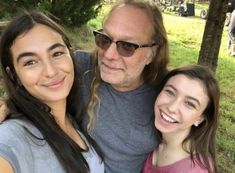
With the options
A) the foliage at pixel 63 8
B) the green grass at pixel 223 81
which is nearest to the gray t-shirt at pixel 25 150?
the green grass at pixel 223 81

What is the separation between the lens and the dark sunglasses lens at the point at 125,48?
267cm

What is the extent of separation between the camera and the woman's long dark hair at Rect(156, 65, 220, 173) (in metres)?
2.57

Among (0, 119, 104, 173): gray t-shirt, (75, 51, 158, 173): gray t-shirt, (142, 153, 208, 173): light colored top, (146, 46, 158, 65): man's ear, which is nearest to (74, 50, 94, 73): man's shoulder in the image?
(75, 51, 158, 173): gray t-shirt

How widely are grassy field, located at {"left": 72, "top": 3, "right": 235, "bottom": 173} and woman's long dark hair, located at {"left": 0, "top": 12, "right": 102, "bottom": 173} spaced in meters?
1.18

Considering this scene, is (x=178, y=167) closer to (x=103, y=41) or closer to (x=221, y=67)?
(x=103, y=41)

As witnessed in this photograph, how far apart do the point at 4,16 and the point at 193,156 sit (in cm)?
661

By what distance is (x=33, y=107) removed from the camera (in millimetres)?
2057

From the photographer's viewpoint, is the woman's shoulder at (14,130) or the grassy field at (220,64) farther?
the grassy field at (220,64)

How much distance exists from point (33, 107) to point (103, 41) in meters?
0.88

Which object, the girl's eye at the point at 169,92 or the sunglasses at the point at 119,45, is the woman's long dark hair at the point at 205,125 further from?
the sunglasses at the point at 119,45

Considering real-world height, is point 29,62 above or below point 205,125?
above

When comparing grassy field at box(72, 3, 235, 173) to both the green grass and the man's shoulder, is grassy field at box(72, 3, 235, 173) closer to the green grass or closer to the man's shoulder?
the green grass

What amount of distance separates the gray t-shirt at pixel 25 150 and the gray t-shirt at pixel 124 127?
75cm

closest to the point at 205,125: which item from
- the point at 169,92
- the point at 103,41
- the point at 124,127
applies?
the point at 169,92
